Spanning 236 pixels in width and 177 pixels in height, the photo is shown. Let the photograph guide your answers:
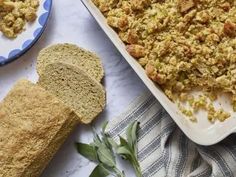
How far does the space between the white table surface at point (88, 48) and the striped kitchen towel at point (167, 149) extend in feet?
0.19

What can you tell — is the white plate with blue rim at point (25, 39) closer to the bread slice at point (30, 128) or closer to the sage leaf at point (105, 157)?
the bread slice at point (30, 128)

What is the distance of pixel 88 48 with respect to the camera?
2.22m

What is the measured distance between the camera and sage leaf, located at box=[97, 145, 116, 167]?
6.77 ft

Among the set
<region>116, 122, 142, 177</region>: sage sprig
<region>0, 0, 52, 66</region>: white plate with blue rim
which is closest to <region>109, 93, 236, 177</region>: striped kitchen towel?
<region>116, 122, 142, 177</region>: sage sprig

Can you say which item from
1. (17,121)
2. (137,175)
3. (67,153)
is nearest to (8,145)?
(17,121)

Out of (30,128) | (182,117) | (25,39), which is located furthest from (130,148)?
(25,39)

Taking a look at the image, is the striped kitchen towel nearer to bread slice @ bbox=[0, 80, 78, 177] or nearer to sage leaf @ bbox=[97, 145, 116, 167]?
sage leaf @ bbox=[97, 145, 116, 167]

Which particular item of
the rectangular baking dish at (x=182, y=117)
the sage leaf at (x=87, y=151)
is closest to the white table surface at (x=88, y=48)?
the sage leaf at (x=87, y=151)

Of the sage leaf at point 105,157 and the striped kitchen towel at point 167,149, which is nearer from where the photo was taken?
the striped kitchen towel at point 167,149

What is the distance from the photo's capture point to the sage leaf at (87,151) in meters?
2.09

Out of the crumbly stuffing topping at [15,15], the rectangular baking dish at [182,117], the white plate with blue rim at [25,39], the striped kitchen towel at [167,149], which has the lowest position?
the striped kitchen towel at [167,149]

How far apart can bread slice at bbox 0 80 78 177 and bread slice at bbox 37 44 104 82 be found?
0.49ft

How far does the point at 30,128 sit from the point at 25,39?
38 centimetres

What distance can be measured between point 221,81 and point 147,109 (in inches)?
12.5
